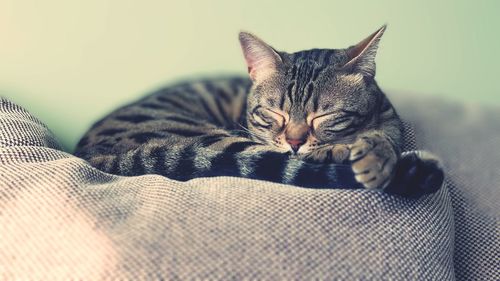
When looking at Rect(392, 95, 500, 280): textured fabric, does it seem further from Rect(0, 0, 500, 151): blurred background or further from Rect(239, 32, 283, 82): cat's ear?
Rect(239, 32, 283, 82): cat's ear

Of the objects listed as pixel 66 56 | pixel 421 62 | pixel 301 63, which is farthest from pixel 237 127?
pixel 421 62

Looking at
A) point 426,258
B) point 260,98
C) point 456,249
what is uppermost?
point 260,98

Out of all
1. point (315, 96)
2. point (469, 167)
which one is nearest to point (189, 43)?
point (315, 96)

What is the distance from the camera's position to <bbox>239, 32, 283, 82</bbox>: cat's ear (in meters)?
1.19

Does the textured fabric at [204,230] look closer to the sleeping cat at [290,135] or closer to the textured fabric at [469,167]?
the sleeping cat at [290,135]

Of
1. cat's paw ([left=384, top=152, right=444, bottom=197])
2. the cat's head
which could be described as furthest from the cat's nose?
cat's paw ([left=384, top=152, right=444, bottom=197])

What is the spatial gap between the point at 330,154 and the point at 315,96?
0.64 feet

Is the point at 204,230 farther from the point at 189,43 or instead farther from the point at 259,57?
the point at 189,43

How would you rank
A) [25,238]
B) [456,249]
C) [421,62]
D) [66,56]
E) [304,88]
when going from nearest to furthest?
[25,238], [456,249], [304,88], [66,56], [421,62]

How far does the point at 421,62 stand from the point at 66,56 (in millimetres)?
1225

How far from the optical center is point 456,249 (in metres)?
1.04

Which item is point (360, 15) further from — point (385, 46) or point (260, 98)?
point (260, 98)

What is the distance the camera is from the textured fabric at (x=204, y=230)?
704 millimetres

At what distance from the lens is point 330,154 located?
1000mm
